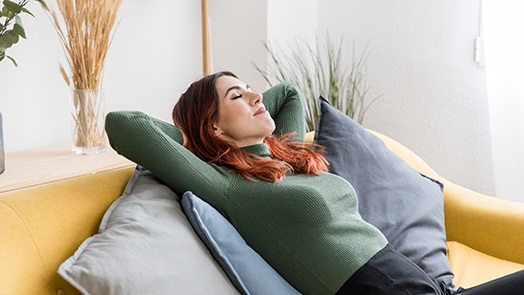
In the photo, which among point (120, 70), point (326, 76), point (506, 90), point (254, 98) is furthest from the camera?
point (326, 76)

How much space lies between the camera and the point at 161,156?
1.51m

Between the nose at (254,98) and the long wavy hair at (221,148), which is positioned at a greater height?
the nose at (254,98)

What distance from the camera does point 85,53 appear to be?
2086 millimetres

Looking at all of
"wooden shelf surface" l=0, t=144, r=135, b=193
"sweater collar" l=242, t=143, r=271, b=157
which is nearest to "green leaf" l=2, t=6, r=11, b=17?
"wooden shelf surface" l=0, t=144, r=135, b=193

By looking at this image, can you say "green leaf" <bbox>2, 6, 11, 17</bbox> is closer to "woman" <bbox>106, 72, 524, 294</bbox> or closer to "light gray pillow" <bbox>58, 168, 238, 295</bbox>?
"woman" <bbox>106, 72, 524, 294</bbox>

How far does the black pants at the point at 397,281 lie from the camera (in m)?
1.49

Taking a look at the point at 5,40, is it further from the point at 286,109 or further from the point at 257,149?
the point at 286,109

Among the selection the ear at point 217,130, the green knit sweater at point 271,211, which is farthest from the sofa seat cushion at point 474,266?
the ear at point 217,130

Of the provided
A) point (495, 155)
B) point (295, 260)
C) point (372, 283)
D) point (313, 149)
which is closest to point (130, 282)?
point (295, 260)

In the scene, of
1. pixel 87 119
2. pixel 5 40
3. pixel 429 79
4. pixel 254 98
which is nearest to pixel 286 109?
pixel 254 98

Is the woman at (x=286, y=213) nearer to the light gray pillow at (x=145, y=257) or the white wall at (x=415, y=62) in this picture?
the light gray pillow at (x=145, y=257)

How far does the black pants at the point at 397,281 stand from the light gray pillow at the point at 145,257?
32 centimetres

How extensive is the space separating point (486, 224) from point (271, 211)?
0.95 m

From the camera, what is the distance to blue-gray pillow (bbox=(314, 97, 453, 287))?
1.91 m
